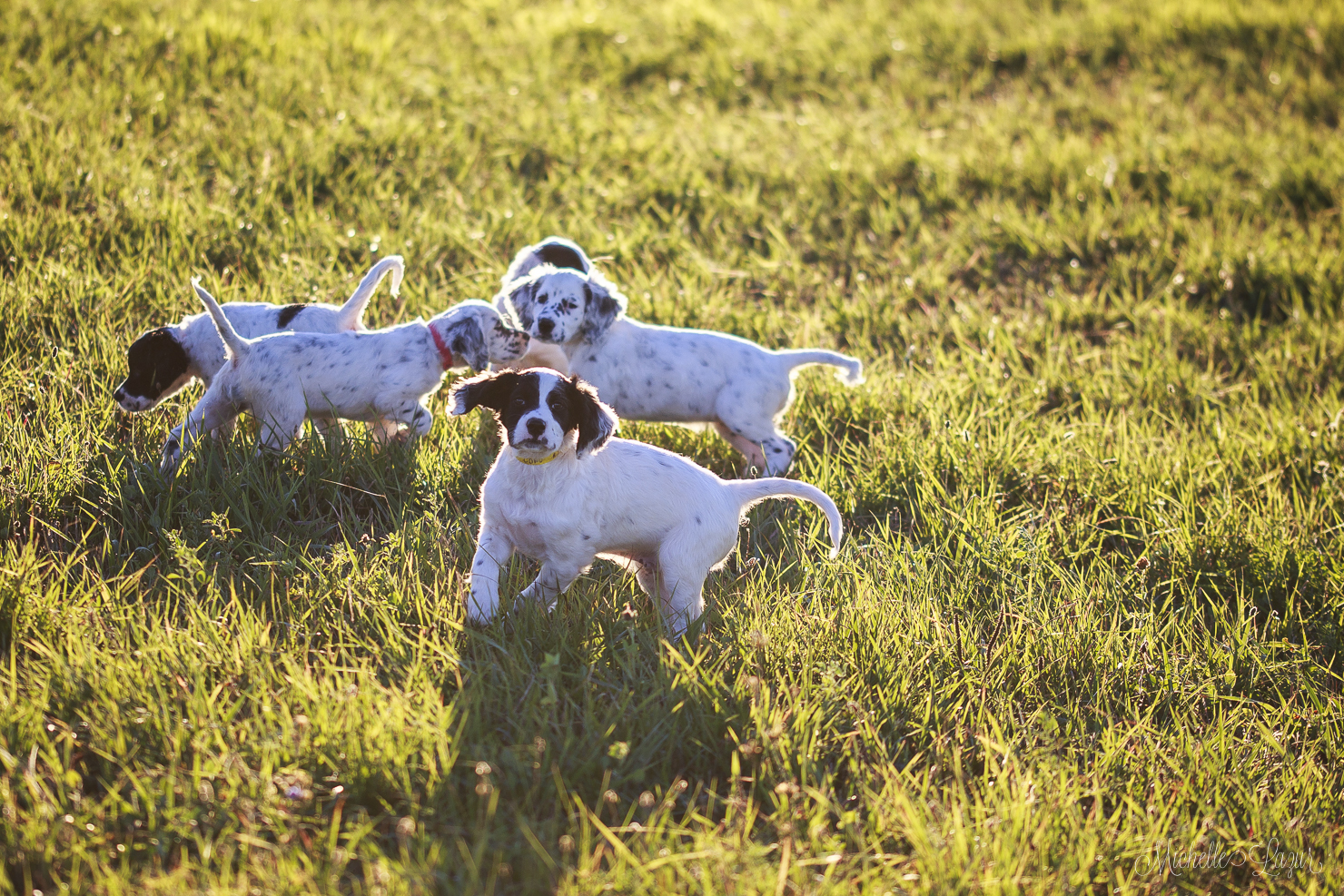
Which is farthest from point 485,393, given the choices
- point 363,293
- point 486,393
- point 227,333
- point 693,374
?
point 693,374

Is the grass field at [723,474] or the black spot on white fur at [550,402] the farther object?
the black spot on white fur at [550,402]

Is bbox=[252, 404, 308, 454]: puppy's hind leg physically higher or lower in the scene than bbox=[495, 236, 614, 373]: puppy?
lower

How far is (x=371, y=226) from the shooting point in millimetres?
6395

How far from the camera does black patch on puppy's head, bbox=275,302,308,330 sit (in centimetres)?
476

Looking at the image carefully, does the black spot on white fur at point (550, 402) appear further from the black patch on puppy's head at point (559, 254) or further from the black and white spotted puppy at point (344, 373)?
the black patch on puppy's head at point (559, 254)

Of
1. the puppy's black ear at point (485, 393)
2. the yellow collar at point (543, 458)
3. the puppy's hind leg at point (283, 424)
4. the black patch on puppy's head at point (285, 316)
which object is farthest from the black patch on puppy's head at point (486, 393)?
the black patch on puppy's head at point (285, 316)

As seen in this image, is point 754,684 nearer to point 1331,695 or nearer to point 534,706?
point 534,706

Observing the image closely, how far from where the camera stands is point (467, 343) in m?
4.48

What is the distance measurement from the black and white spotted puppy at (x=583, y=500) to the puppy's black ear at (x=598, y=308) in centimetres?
113

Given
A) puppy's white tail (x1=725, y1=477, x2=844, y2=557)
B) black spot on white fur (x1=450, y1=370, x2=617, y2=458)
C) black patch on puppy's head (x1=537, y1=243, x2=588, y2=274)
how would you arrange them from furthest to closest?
black patch on puppy's head (x1=537, y1=243, x2=588, y2=274) → puppy's white tail (x1=725, y1=477, x2=844, y2=557) → black spot on white fur (x1=450, y1=370, x2=617, y2=458)

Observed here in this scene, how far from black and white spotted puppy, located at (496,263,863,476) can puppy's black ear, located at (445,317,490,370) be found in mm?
339

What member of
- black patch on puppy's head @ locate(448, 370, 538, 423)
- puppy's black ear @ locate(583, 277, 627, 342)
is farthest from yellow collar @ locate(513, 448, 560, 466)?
puppy's black ear @ locate(583, 277, 627, 342)

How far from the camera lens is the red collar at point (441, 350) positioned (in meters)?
4.49

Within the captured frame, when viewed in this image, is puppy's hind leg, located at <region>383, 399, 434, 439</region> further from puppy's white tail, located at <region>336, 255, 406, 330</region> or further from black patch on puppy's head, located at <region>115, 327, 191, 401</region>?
black patch on puppy's head, located at <region>115, 327, 191, 401</region>
